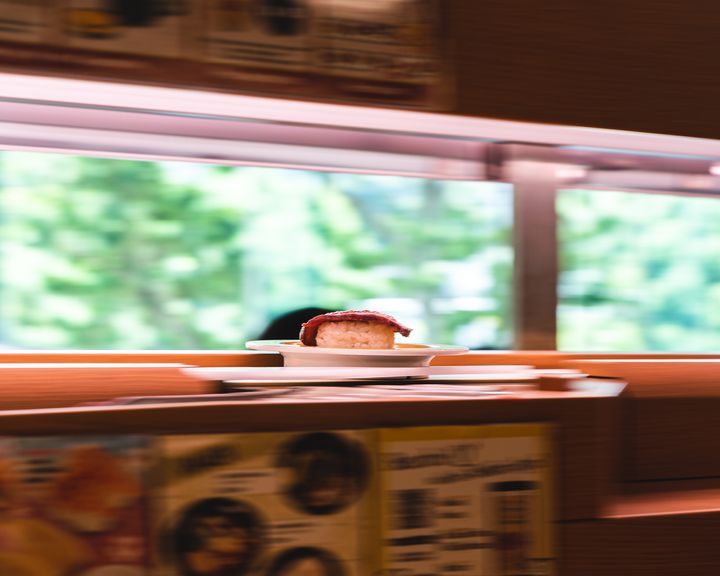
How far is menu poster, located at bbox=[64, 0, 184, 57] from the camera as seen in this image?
99cm

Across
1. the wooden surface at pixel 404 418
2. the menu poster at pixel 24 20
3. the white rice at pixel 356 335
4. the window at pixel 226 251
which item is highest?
the menu poster at pixel 24 20

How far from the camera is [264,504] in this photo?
87 cm

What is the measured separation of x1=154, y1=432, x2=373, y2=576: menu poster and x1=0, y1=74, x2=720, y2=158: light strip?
1.71 ft

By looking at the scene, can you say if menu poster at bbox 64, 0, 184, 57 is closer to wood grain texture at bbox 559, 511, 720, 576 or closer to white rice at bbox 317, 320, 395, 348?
white rice at bbox 317, 320, 395, 348

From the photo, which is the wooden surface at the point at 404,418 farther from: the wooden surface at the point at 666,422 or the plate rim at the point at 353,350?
the wooden surface at the point at 666,422

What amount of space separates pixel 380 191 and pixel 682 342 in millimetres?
911

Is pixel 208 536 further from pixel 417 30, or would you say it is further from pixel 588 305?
pixel 588 305

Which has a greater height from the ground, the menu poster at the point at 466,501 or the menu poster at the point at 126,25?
the menu poster at the point at 126,25

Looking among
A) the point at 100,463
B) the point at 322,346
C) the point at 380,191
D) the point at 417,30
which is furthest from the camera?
the point at 380,191

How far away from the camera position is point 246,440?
871mm

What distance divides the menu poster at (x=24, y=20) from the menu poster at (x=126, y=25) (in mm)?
25

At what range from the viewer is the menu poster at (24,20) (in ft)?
3.13

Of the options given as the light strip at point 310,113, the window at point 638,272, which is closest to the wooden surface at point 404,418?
the light strip at point 310,113

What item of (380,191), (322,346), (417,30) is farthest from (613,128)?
(322,346)
